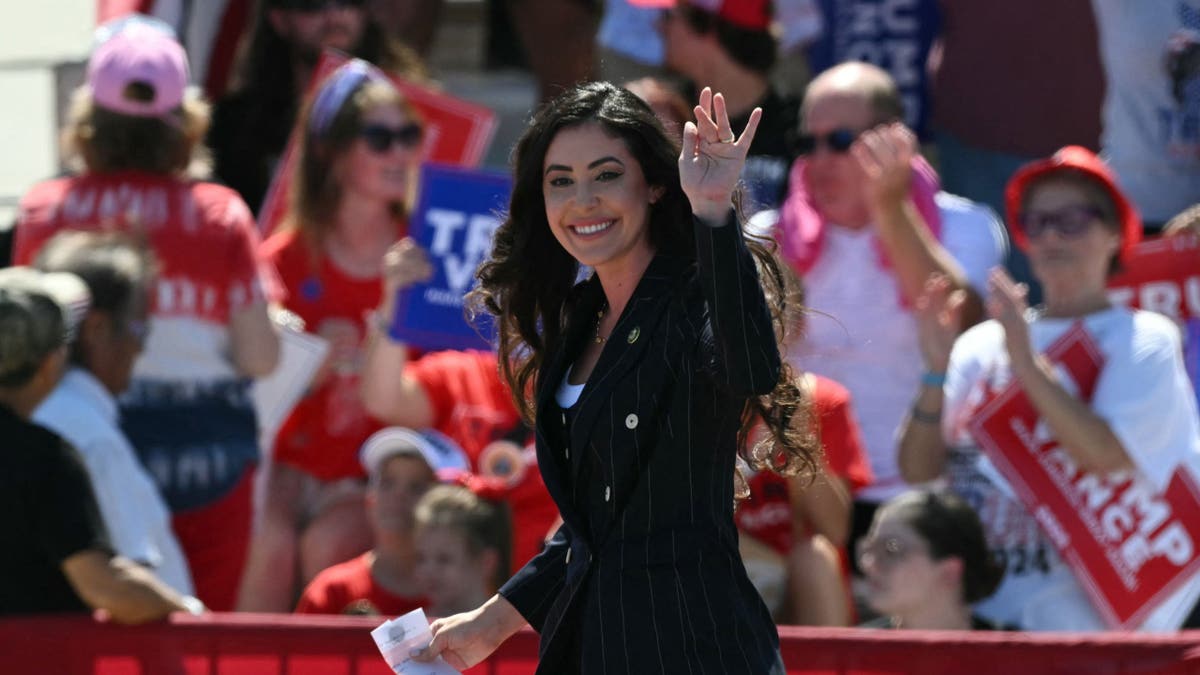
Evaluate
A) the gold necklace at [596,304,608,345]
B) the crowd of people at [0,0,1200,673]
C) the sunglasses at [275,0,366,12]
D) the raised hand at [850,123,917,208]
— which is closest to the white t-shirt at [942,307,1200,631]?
the crowd of people at [0,0,1200,673]

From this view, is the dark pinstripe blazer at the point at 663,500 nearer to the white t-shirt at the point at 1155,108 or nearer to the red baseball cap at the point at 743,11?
the red baseball cap at the point at 743,11

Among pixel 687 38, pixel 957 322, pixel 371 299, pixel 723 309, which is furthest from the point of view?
pixel 687 38

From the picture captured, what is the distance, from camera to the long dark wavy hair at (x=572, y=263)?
10.4 ft

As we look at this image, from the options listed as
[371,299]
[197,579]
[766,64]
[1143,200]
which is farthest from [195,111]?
[1143,200]

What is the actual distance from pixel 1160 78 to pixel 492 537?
267cm

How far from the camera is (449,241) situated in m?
5.89

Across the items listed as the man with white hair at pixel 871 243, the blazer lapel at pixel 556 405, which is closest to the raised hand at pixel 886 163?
the man with white hair at pixel 871 243

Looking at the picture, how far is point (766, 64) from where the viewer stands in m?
6.45

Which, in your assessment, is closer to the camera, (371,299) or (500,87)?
(371,299)

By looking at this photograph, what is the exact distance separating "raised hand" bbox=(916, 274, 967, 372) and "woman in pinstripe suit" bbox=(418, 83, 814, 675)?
235cm

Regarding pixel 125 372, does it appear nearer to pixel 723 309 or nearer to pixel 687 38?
pixel 687 38

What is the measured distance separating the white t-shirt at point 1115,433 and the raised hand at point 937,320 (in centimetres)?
12

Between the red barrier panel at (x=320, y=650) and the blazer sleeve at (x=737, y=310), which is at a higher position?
the blazer sleeve at (x=737, y=310)

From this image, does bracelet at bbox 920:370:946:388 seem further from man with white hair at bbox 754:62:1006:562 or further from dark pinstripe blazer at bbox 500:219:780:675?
dark pinstripe blazer at bbox 500:219:780:675
